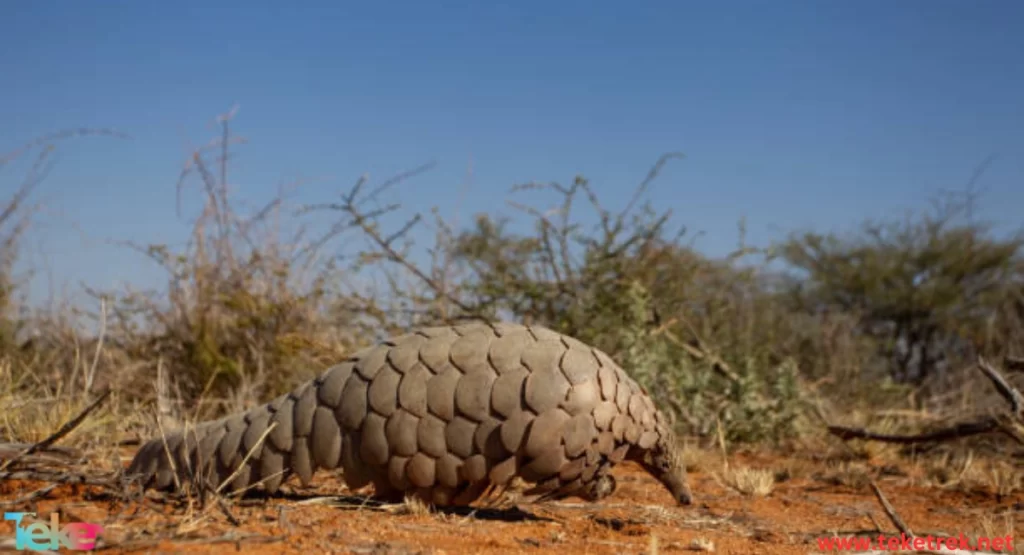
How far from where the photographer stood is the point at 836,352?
39.2ft

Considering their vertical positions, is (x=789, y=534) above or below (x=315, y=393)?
below

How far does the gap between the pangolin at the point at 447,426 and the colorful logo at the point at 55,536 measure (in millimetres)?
548

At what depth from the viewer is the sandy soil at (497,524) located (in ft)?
9.95

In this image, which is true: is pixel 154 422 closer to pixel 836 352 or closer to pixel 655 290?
pixel 655 290

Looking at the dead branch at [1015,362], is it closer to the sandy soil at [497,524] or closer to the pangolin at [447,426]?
the sandy soil at [497,524]

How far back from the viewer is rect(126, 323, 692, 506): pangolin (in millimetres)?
3562

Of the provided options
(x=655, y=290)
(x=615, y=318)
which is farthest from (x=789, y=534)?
(x=655, y=290)

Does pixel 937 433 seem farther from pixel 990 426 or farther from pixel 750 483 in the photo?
pixel 750 483

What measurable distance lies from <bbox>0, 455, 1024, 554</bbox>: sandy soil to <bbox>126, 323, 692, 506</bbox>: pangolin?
156 millimetres

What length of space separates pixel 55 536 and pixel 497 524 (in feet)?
5.21

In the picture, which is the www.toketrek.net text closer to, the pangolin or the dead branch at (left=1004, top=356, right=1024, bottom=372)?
the pangolin

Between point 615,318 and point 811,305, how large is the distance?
11.1 meters

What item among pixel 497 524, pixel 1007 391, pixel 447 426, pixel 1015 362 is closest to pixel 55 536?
pixel 447 426

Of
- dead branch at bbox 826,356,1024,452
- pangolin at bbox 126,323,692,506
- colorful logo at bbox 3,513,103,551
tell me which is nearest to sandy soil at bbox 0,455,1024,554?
colorful logo at bbox 3,513,103,551
